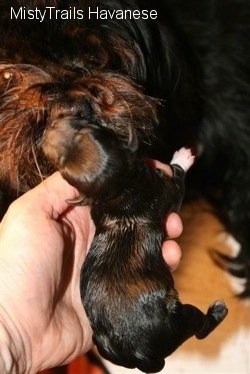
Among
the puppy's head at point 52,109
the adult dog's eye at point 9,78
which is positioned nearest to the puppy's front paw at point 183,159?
the puppy's head at point 52,109

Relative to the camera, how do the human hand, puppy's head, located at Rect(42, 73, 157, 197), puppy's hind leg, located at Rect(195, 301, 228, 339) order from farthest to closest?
puppy's hind leg, located at Rect(195, 301, 228, 339)
the human hand
puppy's head, located at Rect(42, 73, 157, 197)

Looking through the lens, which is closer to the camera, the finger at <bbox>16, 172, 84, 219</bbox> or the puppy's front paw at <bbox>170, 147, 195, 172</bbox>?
the finger at <bbox>16, 172, 84, 219</bbox>

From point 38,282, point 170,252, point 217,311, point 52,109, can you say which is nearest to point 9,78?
point 52,109

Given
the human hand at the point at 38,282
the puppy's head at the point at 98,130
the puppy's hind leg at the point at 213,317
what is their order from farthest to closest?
the puppy's hind leg at the point at 213,317 < the human hand at the point at 38,282 < the puppy's head at the point at 98,130

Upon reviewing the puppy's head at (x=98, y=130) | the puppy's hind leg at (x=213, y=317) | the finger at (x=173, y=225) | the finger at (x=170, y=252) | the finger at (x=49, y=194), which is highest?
the puppy's head at (x=98, y=130)

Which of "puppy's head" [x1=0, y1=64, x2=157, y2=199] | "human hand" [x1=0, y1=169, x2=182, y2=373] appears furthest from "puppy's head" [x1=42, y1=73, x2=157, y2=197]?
"human hand" [x1=0, y1=169, x2=182, y2=373]

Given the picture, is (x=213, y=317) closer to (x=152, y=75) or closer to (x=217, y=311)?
(x=217, y=311)

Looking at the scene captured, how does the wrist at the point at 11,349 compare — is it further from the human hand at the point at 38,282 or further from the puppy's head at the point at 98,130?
the puppy's head at the point at 98,130

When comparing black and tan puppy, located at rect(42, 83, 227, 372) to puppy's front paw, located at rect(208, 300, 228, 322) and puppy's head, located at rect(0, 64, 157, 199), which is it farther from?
puppy's front paw, located at rect(208, 300, 228, 322)
